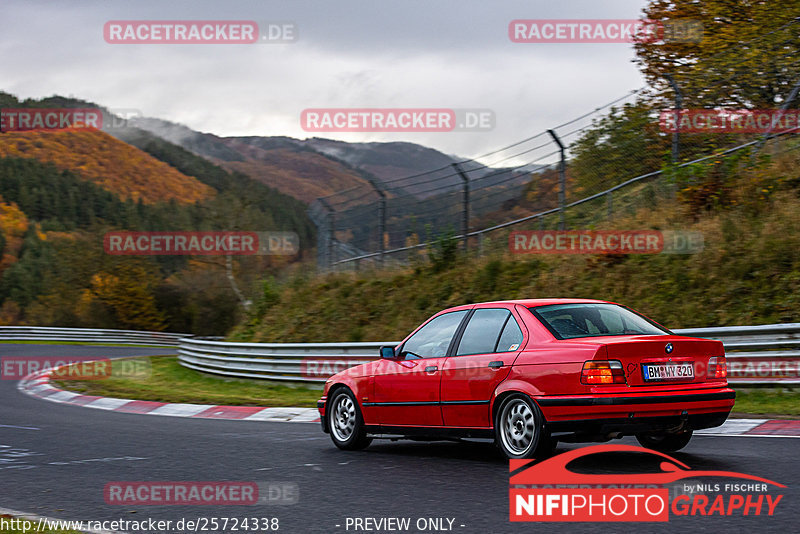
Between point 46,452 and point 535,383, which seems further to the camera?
point 46,452

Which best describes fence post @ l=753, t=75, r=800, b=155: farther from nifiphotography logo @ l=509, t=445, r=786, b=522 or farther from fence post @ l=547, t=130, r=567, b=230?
nifiphotography logo @ l=509, t=445, r=786, b=522

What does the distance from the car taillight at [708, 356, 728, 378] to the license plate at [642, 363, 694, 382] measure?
22 centimetres

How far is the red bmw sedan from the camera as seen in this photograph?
6.18 meters

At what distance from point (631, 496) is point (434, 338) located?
2884mm

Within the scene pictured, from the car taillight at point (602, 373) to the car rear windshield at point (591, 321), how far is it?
0.49 m

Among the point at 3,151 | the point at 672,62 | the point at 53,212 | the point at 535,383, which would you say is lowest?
the point at 535,383

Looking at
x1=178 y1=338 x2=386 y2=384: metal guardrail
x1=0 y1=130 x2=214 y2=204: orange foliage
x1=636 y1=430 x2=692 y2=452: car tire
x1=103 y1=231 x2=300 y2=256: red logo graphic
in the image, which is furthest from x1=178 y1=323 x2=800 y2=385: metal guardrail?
x1=0 y1=130 x2=214 y2=204: orange foliage

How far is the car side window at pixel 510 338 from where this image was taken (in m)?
6.85

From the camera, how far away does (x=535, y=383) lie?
6.41 metres

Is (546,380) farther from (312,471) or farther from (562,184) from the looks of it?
(562,184)

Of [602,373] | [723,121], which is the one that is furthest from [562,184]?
[602,373]

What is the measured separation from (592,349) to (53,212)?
4609 inches

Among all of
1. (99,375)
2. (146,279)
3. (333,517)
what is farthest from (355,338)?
(146,279)

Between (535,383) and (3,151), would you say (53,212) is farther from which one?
(535,383)
